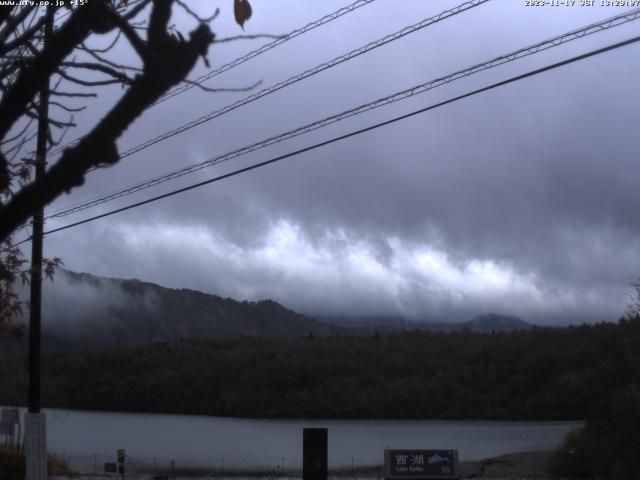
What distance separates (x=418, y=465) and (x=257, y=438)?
59343 millimetres

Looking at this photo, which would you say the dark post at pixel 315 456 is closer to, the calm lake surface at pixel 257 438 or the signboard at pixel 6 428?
the signboard at pixel 6 428

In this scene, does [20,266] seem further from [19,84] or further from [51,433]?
[51,433]

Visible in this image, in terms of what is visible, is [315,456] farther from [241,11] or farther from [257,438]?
[257,438]

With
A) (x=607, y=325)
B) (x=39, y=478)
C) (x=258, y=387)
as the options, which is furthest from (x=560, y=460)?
(x=258, y=387)

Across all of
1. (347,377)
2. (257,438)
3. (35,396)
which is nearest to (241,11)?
(35,396)

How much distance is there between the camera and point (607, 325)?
94.1 metres

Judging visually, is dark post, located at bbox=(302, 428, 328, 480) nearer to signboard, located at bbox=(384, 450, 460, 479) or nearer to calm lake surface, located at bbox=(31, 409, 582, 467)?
signboard, located at bbox=(384, 450, 460, 479)

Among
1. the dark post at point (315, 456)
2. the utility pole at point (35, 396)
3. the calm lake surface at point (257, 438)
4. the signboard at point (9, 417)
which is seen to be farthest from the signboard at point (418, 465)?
the calm lake surface at point (257, 438)

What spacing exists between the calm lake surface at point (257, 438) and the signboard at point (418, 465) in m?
32.8

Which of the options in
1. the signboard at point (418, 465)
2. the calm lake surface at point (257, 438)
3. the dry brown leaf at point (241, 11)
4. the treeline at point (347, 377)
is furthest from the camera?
the treeline at point (347, 377)

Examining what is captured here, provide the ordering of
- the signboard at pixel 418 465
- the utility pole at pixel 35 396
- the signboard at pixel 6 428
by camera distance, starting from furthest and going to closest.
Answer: the signboard at pixel 6 428
the signboard at pixel 418 465
the utility pole at pixel 35 396

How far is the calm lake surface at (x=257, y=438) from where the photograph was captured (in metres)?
59.4

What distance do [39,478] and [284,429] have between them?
240ft

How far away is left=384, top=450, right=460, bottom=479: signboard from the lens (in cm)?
1958
